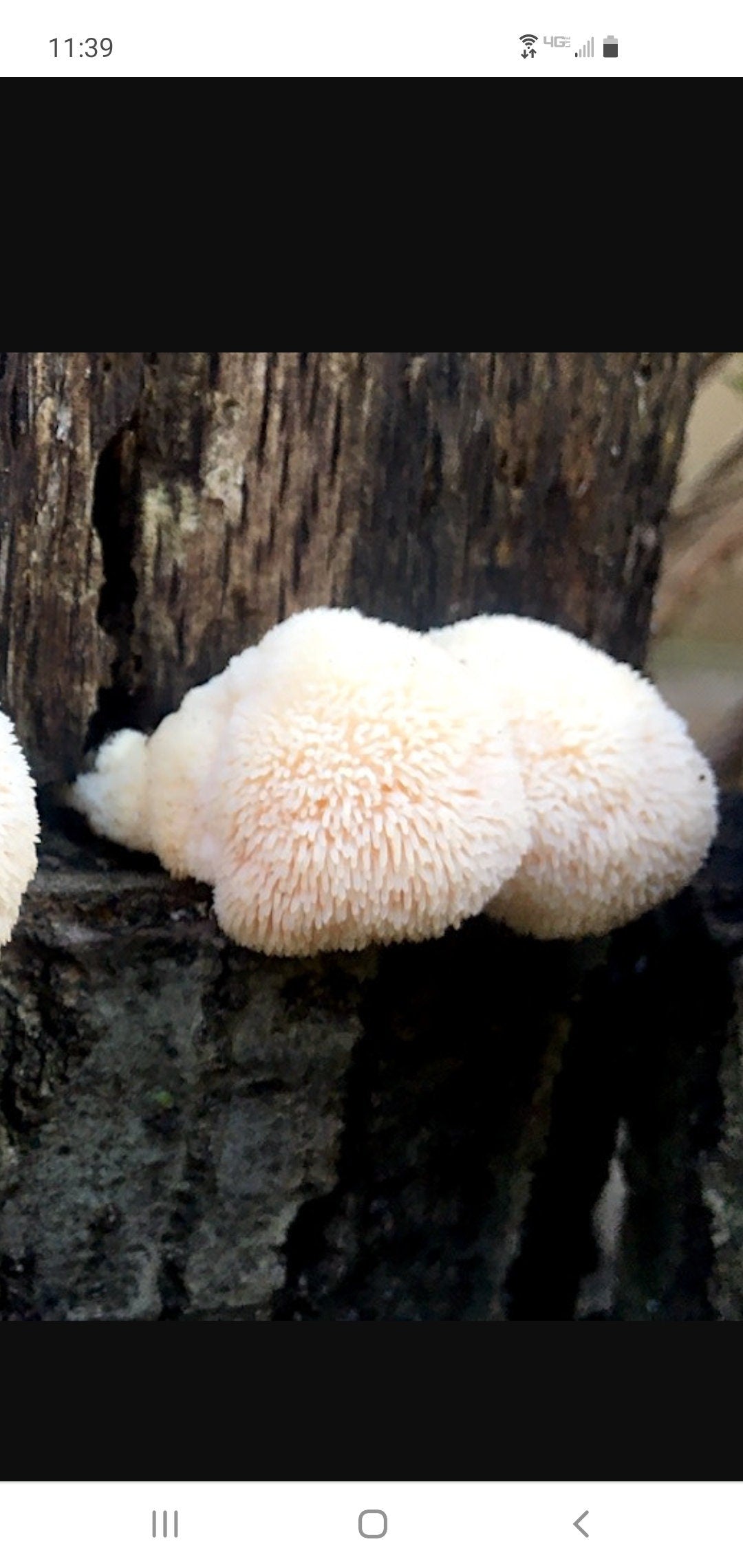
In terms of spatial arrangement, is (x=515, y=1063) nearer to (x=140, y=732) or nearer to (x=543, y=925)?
(x=543, y=925)

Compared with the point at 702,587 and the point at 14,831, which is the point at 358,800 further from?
the point at 702,587

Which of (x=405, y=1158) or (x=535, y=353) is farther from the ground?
(x=535, y=353)

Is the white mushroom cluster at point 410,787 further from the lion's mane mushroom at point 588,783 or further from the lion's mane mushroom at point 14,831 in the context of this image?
the lion's mane mushroom at point 14,831

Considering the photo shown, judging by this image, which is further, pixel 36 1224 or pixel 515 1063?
pixel 515 1063

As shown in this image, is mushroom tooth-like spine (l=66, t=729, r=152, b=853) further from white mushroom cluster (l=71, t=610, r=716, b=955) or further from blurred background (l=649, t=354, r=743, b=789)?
blurred background (l=649, t=354, r=743, b=789)

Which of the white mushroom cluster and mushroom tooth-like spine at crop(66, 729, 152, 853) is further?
mushroom tooth-like spine at crop(66, 729, 152, 853)

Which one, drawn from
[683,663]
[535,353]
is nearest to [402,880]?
[535,353]
